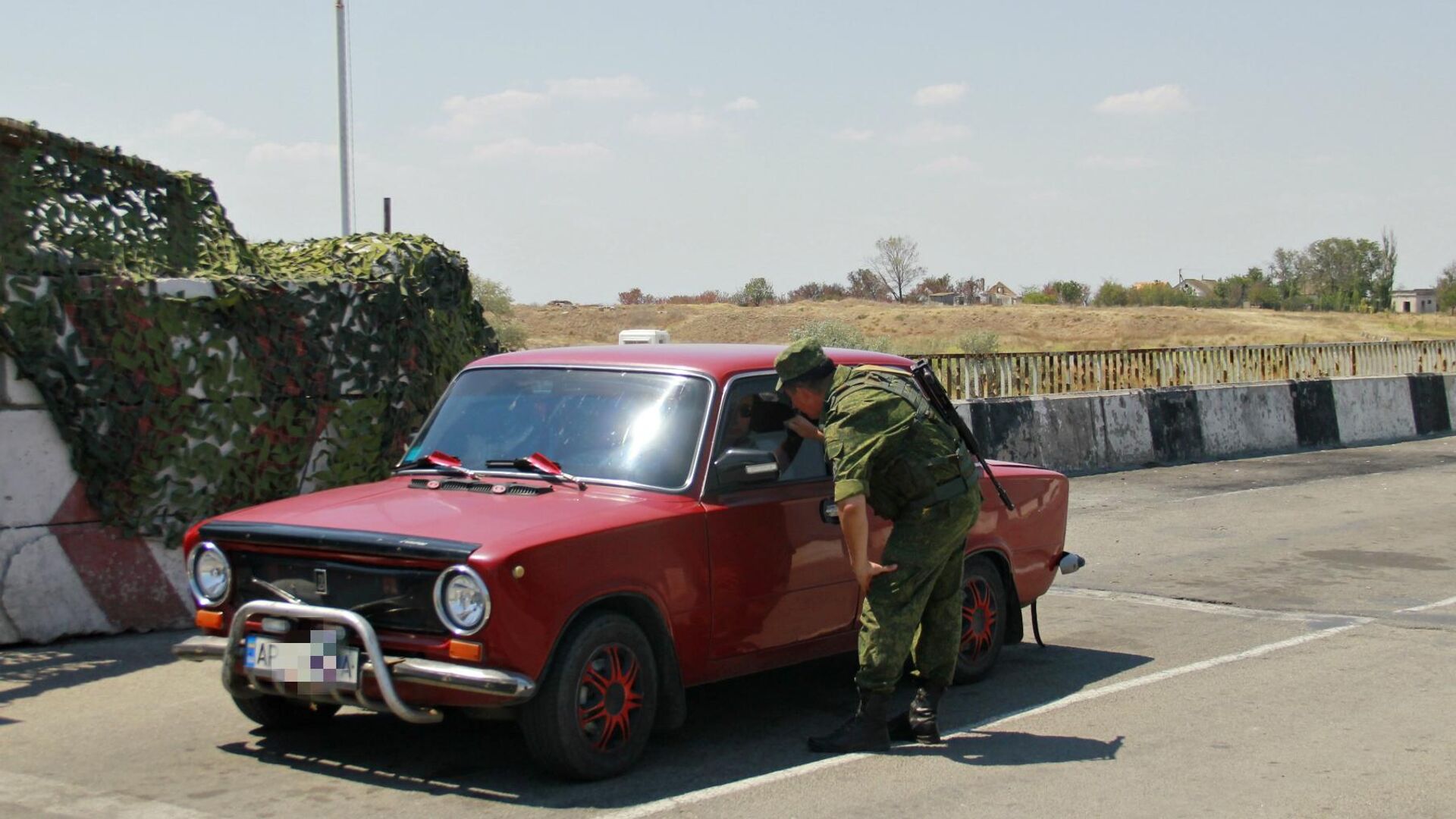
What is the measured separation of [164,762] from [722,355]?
273 cm

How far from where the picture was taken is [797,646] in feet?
21.0

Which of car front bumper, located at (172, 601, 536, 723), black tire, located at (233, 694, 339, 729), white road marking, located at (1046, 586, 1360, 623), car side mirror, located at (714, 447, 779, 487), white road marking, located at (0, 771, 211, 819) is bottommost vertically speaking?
white road marking, located at (1046, 586, 1360, 623)

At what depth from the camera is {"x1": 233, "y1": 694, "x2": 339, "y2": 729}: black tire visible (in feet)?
19.8

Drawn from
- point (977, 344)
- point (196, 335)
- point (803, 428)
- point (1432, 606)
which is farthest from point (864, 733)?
point (977, 344)

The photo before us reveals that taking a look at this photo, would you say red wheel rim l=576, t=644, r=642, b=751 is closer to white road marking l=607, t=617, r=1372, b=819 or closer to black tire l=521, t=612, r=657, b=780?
black tire l=521, t=612, r=657, b=780

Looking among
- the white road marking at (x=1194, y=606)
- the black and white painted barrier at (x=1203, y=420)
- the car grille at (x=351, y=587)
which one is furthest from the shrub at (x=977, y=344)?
the car grille at (x=351, y=587)

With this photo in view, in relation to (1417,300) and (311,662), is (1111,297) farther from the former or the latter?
(311,662)

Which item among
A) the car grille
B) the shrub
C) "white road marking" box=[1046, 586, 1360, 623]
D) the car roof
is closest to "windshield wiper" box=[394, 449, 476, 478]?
the car roof

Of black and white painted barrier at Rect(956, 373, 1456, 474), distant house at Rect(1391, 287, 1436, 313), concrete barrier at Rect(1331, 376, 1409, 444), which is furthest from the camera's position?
distant house at Rect(1391, 287, 1436, 313)

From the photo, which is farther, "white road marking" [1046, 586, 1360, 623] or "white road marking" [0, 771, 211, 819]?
"white road marking" [1046, 586, 1360, 623]

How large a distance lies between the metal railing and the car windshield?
1091 cm

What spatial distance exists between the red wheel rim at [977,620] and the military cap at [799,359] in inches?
70.4

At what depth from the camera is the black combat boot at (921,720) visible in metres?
6.13

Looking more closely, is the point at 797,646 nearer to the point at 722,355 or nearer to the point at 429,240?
the point at 722,355
